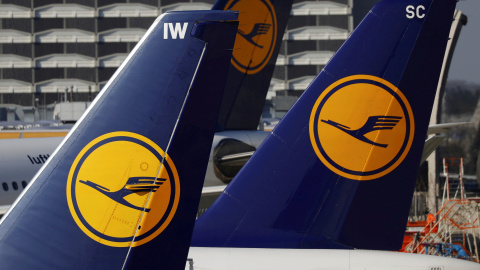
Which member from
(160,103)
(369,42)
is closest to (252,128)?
(369,42)

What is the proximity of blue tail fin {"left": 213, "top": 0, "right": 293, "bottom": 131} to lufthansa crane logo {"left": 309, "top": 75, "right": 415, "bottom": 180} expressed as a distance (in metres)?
12.8

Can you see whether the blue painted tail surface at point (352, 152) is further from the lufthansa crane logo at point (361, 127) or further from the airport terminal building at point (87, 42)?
the airport terminal building at point (87, 42)

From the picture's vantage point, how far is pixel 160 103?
24.5 feet

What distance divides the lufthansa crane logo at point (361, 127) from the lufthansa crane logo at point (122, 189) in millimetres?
2897

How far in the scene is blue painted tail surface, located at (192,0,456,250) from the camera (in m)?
9.48

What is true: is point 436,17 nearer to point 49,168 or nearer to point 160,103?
point 160,103

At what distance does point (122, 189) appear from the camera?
23.7ft

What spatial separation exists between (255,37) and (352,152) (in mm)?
13774

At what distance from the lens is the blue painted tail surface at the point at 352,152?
9.48 m

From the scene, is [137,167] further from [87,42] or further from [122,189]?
[87,42]

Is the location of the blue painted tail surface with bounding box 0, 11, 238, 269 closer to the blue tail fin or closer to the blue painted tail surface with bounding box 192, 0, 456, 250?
the blue painted tail surface with bounding box 192, 0, 456, 250

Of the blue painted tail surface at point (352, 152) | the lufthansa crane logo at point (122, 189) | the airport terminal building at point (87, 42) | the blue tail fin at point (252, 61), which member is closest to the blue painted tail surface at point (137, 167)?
the lufthansa crane logo at point (122, 189)

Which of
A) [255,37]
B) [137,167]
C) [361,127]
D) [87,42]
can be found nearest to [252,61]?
[255,37]

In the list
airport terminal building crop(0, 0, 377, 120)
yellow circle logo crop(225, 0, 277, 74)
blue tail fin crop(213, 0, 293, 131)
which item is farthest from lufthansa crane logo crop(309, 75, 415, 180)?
airport terminal building crop(0, 0, 377, 120)
